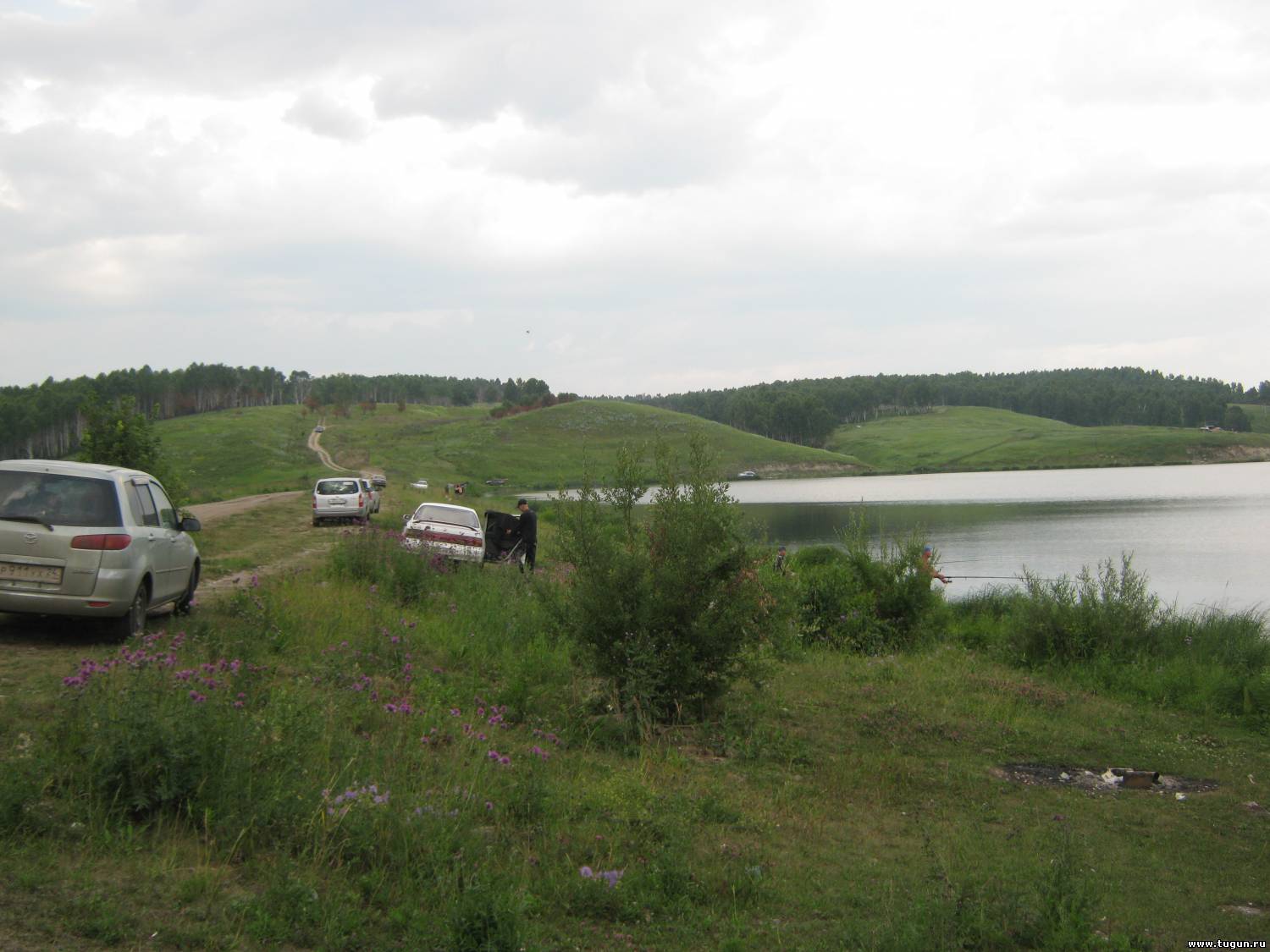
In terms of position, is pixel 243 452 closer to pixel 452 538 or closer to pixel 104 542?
pixel 452 538

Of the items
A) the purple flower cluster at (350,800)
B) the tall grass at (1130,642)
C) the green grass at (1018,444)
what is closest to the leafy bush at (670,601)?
the purple flower cluster at (350,800)

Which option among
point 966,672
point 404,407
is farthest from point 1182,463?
point 966,672

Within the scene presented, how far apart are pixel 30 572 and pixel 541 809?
618 centimetres

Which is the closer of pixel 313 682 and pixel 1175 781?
pixel 313 682

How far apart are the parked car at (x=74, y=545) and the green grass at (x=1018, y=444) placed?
435 ft

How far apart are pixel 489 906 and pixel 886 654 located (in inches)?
535

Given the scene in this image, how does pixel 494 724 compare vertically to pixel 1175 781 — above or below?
above

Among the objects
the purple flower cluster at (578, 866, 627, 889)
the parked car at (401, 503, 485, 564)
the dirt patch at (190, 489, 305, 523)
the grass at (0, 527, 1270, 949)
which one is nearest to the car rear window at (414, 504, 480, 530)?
the parked car at (401, 503, 485, 564)

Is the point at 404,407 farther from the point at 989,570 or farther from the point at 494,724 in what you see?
the point at 494,724

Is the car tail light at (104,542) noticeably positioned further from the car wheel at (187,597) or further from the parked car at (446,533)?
the parked car at (446,533)

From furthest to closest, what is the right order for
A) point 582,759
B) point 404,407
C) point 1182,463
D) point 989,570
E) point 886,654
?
point 404,407 → point 1182,463 → point 989,570 → point 886,654 → point 582,759

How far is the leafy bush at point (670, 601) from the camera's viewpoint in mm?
9617

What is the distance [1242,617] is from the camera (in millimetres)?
17969

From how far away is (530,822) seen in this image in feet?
20.3
